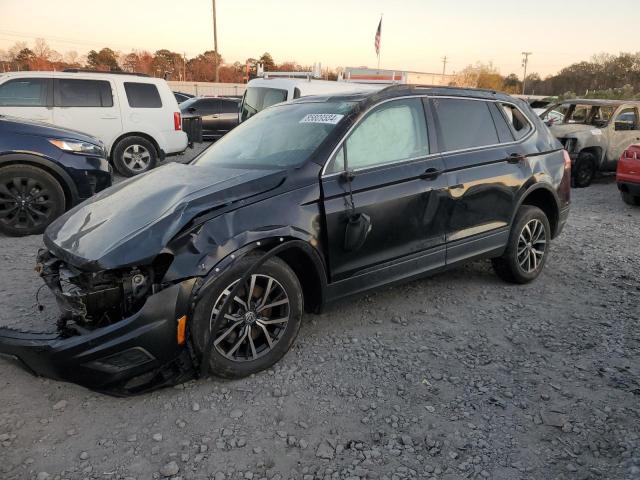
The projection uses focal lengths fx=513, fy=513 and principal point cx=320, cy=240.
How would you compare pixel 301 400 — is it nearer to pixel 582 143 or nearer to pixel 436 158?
pixel 436 158

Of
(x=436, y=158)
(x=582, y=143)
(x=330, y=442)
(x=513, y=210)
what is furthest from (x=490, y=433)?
(x=582, y=143)

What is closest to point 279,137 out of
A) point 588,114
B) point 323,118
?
point 323,118

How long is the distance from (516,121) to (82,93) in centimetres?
815

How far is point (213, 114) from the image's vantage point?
15.9 metres

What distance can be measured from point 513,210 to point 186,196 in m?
2.83

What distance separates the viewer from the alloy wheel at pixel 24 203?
5.64 m

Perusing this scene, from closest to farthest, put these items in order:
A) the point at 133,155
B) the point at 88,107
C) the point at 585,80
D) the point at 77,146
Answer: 1. the point at 77,146
2. the point at 88,107
3. the point at 133,155
4. the point at 585,80

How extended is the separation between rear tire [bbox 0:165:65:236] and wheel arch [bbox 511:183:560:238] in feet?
16.2

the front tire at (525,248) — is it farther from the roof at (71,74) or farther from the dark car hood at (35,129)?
the roof at (71,74)

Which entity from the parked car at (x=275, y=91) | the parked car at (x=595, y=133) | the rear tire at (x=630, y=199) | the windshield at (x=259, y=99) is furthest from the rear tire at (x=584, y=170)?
the windshield at (x=259, y=99)

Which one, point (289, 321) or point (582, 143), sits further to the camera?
point (582, 143)

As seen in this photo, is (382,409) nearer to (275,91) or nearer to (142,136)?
(275,91)

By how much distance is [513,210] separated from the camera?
Result: 4457 millimetres

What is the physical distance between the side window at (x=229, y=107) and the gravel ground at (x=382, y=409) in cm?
1282
